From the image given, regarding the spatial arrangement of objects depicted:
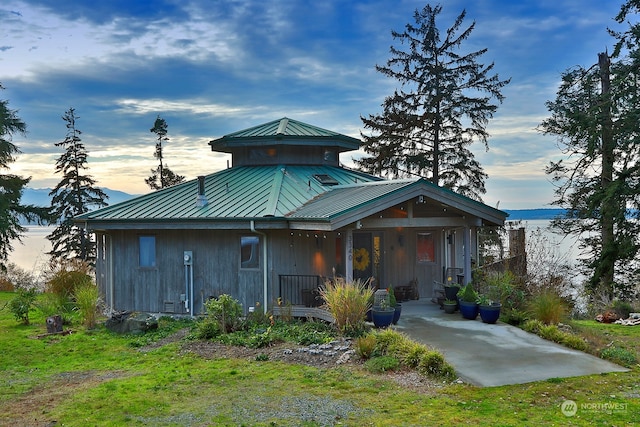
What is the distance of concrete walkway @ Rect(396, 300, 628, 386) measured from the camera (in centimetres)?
863

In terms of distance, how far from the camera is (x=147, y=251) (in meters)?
15.3

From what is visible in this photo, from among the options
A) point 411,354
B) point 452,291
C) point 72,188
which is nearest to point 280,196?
point 452,291

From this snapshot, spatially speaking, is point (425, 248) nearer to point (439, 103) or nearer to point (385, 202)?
point (385, 202)

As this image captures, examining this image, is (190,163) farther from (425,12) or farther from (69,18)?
(69,18)

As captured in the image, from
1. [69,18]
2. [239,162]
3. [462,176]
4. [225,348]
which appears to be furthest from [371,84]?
[225,348]

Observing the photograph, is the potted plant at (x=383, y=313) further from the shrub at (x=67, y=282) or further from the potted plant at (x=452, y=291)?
the shrub at (x=67, y=282)

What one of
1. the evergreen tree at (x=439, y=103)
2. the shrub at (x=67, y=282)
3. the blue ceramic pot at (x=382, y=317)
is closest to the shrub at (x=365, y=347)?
the blue ceramic pot at (x=382, y=317)

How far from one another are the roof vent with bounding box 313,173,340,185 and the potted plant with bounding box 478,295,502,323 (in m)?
6.54

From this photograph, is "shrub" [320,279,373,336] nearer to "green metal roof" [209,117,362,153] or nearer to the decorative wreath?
the decorative wreath

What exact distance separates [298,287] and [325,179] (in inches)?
187

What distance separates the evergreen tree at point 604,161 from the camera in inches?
663

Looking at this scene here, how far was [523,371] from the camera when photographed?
874cm

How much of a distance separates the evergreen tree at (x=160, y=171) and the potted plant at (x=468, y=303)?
2574 centimetres

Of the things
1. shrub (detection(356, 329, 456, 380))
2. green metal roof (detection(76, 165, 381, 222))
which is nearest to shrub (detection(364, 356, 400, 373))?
shrub (detection(356, 329, 456, 380))
